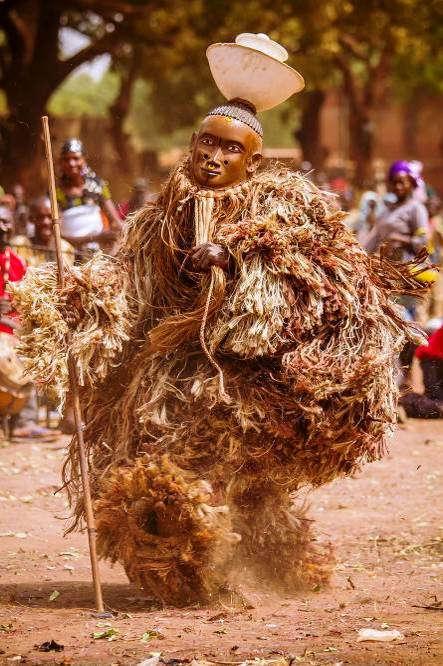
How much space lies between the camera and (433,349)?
11328 mm

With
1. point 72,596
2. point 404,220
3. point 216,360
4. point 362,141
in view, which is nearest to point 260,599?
point 72,596

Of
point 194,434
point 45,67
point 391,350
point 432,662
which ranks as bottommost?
point 432,662

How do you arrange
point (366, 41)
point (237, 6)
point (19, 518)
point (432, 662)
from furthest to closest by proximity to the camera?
1. point (366, 41)
2. point (237, 6)
3. point (19, 518)
4. point (432, 662)

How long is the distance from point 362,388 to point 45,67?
19571mm

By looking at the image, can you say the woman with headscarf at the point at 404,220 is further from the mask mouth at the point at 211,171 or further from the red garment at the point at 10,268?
the mask mouth at the point at 211,171

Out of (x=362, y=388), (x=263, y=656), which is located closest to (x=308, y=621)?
(x=263, y=656)

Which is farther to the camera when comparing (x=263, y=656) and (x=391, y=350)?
(x=391, y=350)

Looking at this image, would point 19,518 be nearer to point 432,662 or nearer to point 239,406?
point 239,406

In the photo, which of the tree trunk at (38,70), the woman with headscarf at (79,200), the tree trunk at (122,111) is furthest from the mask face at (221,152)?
the tree trunk at (122,111)

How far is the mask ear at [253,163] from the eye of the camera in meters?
5.70

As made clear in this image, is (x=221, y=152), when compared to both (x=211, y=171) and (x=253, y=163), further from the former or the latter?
(x=253, y=163)

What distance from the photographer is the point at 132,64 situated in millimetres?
30828

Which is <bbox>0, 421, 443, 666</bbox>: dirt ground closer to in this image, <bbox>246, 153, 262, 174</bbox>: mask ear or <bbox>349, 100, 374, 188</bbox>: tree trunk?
<bbox>246, 153, 262, 174</bbox>: mask ear

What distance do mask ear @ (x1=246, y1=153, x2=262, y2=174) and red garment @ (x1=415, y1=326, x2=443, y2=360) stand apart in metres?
5.81
